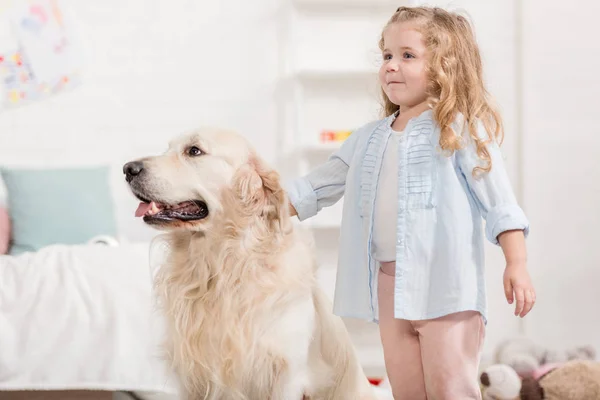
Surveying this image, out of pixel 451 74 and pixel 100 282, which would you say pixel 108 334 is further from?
pixel 451 74

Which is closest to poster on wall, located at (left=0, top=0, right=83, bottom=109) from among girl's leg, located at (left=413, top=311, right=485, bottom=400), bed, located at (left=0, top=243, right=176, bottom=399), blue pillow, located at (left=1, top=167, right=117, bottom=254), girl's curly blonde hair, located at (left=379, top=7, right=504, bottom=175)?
blue pillow, located at (left=1, top=167, right=117, bottom=254)

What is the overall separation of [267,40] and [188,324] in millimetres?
2389

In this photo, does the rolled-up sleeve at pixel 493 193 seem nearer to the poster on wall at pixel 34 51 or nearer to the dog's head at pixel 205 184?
the dog's head at pixel 205 184

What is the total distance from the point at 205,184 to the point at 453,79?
53 cm

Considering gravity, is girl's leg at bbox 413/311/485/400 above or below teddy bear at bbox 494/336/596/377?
above

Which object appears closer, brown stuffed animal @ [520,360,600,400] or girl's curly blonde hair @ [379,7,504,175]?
girl's curly blonde hair @ [379,7,504,175]

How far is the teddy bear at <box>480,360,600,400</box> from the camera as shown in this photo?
2422mm

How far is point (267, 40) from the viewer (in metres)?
3.67

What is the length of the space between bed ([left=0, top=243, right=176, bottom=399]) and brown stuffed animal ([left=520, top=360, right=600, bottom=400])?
1.19m

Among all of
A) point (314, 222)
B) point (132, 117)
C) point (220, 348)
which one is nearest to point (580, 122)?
point (314, 222)

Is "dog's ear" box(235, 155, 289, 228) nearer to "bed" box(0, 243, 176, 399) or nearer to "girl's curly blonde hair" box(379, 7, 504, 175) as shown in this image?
"girl's curly blonde hair" box(379, 7, 504, 175)

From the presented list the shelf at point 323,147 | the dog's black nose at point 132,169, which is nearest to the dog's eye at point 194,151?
the dog's black nose at point 132,169

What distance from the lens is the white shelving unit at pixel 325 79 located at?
11.8 feet

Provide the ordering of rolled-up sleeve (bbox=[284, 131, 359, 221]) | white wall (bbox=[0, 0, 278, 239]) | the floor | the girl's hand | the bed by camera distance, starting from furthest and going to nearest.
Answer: white wall (bbox=[0, 0, 278, 239]), the floor, the bed, rolled-up sleeve (bbox=[284, 131, 359, 221]), the girl's hand
